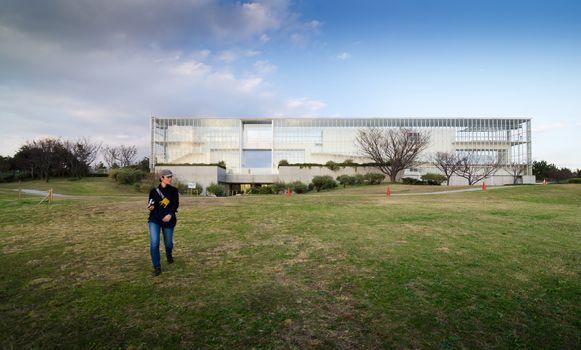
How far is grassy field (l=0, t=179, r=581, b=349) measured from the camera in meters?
4.06

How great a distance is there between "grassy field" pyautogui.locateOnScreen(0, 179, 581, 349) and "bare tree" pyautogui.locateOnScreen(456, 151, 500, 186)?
5185 cm

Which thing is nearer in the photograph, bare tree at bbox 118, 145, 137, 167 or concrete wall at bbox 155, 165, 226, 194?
concrete wall at bbox 155, 165, 226, 194

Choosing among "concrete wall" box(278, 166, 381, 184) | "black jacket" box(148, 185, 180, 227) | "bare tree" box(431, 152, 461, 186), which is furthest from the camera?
"bare tree" box(431, 152, 461, 186)

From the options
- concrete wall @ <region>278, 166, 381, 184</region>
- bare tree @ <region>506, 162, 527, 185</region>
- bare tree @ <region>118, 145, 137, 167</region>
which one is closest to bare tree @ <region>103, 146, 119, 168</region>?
bare tree @ <region>118, 145, 137, 167</region>

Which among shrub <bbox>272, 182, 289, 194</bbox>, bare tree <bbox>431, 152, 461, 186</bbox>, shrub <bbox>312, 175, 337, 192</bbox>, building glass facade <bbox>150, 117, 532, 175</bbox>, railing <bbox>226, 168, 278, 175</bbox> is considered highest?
building glass facade <bbox>150, 117, 532, 175</bbox>

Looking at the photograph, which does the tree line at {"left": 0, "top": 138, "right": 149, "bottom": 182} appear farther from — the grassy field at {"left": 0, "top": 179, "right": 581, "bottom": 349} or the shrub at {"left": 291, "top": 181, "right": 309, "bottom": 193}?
the grassy field at {"left": 0, "top": 179, "right": 581, "bottom": 349}

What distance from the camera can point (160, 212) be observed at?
6453 mm

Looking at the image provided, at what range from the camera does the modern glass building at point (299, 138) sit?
63969mm

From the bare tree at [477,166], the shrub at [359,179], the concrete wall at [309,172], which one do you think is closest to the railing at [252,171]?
the concrete wall at [309,172]

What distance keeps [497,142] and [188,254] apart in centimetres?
7330

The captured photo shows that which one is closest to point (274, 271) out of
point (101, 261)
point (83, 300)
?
point (83, 300)

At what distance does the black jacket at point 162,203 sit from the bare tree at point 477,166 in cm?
5785

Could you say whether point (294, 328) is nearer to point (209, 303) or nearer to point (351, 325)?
point (351, 325)

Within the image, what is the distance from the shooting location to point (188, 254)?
307 inches
